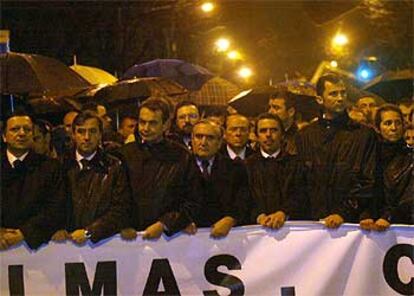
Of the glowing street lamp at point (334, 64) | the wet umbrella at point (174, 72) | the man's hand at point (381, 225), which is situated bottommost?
the man's hand at point (381, 225)

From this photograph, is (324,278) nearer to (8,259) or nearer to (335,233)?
(335,233)

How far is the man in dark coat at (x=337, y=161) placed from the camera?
573cm

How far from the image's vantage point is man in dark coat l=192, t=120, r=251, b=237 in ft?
17.8

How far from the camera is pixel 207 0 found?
674 inches

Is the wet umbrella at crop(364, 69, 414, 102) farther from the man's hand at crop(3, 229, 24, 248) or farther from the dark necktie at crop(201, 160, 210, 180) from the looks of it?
the man's hand at crop(3, 229, 24, 248)

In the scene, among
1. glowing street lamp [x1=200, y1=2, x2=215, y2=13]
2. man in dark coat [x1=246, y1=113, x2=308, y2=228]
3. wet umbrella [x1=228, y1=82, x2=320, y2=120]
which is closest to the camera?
man in dark coat [x1=246, y1=113, x2=308, y2=228]

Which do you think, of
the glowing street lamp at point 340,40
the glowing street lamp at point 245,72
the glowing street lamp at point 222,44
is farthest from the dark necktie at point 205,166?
the glowing street lamp at point 245,72

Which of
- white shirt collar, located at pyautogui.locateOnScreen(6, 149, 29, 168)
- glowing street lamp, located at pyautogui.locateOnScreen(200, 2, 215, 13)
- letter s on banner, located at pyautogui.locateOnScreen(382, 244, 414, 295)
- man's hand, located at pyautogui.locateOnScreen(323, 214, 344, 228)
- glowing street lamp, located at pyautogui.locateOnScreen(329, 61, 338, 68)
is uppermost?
glowing street lamp, located at pyautogui.locateOnScreen(200, 2, 215, 13)

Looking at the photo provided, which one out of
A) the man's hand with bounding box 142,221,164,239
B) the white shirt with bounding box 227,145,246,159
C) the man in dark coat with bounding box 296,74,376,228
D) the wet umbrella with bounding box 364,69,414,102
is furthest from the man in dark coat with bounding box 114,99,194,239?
the wet umbrella with bounding box 364,69,414,102

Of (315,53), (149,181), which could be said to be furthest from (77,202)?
(315,53)

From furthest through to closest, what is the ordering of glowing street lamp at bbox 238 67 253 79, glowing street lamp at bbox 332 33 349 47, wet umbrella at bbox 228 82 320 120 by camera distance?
1. glowing street lamp at bbox 238 67 253 79
2. glowing street lamp at bbox 332 33 349 47
3. wet umbrella at bbox 228 82 320 120

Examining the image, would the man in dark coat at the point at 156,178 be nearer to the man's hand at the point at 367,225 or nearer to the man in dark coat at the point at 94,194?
the man in dark coat at the point at 94,194

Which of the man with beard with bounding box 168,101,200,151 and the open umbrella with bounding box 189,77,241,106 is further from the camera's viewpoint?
the open umbrella with bounding box 189,77,241,106

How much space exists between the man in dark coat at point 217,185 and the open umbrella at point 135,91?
3417 millimetres
